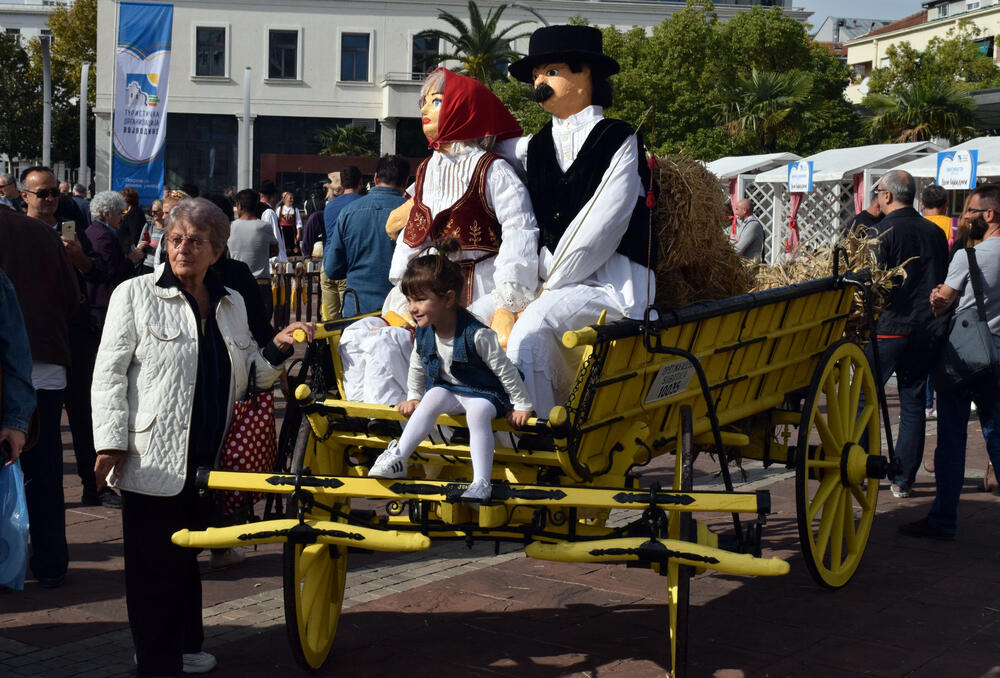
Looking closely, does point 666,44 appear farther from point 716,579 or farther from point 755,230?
point 716,579

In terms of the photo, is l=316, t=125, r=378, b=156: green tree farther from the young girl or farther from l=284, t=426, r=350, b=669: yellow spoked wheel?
the young girl

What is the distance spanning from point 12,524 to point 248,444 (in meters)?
1.09

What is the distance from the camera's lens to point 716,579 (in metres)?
5.96

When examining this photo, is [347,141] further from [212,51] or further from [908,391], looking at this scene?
[908,391]

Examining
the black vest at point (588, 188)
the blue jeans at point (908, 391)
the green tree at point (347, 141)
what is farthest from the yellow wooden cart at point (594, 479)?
the green tree at point (347, 141)

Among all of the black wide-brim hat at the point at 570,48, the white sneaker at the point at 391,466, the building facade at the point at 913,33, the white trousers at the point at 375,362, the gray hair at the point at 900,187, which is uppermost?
the building facade at the point at 913,33

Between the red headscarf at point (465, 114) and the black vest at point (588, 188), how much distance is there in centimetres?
32

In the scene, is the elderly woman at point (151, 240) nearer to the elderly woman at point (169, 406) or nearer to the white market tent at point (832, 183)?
the elderly woman at point (169, 406)

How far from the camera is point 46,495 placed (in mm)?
5672

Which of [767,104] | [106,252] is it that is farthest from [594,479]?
[767,104]

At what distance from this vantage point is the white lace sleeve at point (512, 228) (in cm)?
497

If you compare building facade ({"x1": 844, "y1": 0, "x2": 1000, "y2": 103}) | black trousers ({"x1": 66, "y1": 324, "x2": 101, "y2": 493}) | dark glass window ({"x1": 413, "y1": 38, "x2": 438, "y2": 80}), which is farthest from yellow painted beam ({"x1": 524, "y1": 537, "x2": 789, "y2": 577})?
building facade ({"x1": 844, "y1": 0, "x2": 1000, "y2": 103})

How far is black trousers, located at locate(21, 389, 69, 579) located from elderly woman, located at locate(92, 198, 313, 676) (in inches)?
52.2

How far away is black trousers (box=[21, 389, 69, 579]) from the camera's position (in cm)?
561
